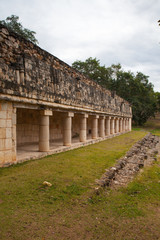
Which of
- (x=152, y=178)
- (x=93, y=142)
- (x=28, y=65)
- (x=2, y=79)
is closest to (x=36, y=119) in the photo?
(x=93, y=142)

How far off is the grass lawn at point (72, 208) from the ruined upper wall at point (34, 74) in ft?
11.4

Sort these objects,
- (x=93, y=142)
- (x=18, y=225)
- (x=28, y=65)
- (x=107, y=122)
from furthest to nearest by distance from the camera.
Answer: (x=107, y=122), (x=93, y=142), (x=28, y=65), (x=18, y=225)

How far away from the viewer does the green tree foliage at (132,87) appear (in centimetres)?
4691

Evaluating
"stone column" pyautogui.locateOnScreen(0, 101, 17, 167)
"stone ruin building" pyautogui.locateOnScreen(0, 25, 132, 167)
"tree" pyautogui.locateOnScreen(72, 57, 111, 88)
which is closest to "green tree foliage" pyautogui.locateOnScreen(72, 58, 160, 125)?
"tree" pyautogui.locateOnScreen(72, 57, 111, 88)

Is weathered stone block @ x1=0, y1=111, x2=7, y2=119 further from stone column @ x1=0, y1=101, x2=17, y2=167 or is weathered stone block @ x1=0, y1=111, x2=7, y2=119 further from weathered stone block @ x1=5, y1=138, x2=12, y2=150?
weathered stone block @ x1=5, y1=138, x2=12, y2=150

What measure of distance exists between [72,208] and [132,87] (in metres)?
48.7

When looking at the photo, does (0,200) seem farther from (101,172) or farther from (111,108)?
(111,108)

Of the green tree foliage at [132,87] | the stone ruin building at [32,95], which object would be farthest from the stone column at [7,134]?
the green tree foliage at [132,87]

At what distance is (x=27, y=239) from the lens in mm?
3010

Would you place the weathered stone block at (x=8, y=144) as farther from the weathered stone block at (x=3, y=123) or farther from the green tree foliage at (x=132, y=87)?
the green tree foliage at (x=132, y=87)

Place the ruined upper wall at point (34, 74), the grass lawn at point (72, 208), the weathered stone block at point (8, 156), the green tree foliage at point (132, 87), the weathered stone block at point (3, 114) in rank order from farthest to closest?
the green tree foliage at point (132, 87), the ruined upper wall at point (34, 74), the weathered stone block at point (8, 156), the weathered stone block at point (3, 114), the grass lawn at point (72, 208)

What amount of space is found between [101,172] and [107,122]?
49.7 feet

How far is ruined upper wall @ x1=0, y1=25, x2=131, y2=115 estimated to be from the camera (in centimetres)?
703

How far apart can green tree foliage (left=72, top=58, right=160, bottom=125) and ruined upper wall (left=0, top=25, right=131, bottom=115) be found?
35.9 m
